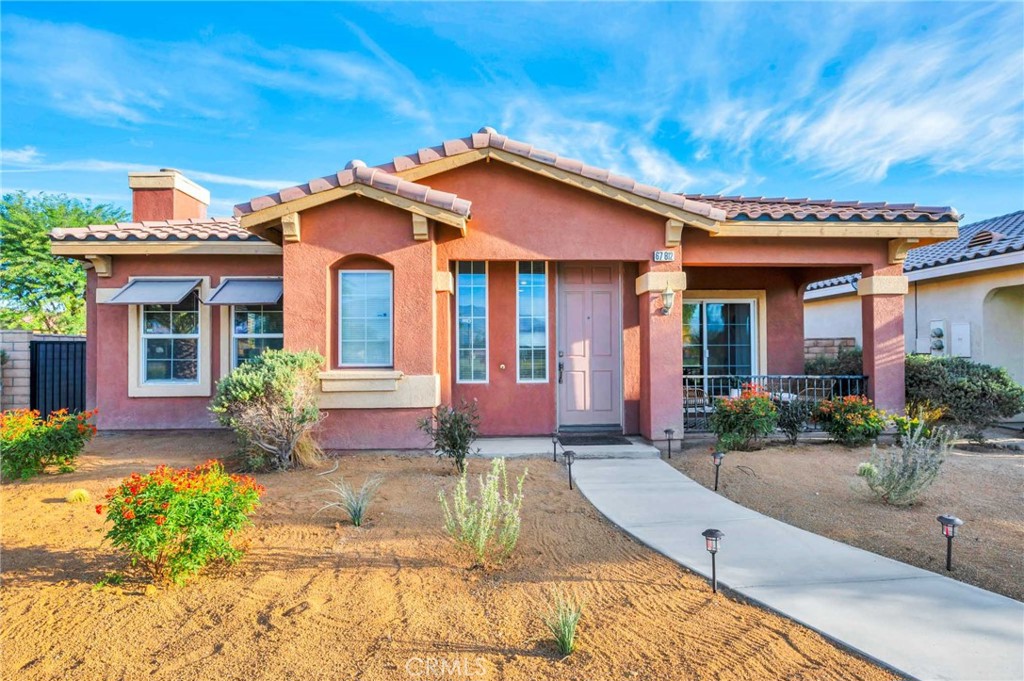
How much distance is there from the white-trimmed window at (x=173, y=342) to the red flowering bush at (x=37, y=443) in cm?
252

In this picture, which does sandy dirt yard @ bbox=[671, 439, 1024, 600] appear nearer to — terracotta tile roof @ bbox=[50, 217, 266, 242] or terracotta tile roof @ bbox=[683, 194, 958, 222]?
terracotta tile roof @ bbox=[683, 194, 958, 222]

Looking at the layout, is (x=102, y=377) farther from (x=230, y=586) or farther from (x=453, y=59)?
(x=453, y=59)

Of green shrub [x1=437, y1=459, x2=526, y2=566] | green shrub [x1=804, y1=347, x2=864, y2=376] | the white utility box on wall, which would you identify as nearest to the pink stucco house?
green shrub [x1=804, y1=347, x2=864, y2=376]

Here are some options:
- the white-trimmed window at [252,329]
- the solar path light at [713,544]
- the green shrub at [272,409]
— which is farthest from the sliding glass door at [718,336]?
the white-trimmed window at [252,329]

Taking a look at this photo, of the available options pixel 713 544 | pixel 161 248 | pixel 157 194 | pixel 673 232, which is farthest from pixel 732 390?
pixel 157 194

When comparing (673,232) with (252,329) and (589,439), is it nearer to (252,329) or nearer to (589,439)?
(589,439)

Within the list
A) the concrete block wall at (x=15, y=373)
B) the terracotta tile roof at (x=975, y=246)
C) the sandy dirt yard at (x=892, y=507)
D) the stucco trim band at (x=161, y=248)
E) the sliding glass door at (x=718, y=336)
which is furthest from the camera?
the sliding glass door at (x=718, y=336)

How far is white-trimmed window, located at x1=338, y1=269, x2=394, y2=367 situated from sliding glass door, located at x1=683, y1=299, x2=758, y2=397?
642cm

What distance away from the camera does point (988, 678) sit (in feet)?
8.57

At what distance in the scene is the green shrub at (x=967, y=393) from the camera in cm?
836

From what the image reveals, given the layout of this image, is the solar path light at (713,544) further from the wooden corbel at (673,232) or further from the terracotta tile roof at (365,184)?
the wooden corbel at (673,232)

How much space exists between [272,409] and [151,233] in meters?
5.09

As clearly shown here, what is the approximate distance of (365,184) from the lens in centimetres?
743

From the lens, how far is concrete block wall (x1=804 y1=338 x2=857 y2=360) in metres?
13.8
